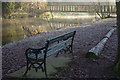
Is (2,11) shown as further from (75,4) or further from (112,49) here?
(112,49)

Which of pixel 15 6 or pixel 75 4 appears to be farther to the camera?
pixel 75 4

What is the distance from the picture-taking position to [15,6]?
27.0 meters

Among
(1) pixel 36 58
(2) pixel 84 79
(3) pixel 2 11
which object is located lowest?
(2) pixel 84 79

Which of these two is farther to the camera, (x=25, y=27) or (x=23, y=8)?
(x=23, y=8)

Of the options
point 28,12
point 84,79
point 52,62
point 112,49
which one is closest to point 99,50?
point 112,49

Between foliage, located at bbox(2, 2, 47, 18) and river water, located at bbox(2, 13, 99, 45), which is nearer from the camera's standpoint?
river water, located at bbox(2, 13, 99, 45)

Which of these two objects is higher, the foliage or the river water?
the foliage

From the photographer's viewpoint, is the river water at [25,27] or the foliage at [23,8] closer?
the river water at [25,27]

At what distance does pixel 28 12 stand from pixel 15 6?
3.73 m

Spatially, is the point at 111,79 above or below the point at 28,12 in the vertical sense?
below

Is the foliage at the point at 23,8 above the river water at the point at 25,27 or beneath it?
above

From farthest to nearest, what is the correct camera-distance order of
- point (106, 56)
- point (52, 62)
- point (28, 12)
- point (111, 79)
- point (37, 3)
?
point (28, 12), point (37, 3), point (106, 56), point (52, 62), point (111, 79)

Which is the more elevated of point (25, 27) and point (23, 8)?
point (23, 8)

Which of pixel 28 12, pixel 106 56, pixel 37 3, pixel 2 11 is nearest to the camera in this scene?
pixel 106 56
